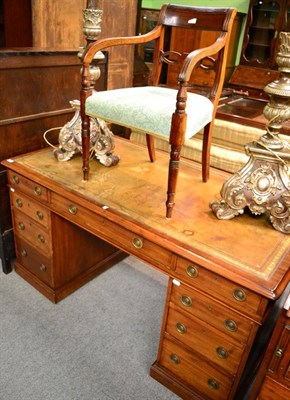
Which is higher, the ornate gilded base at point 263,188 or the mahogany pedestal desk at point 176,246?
the ornate gilded base at point 263,188

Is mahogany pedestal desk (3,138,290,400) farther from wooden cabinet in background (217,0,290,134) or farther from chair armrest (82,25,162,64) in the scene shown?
wooden cabinet in background (217,0,290,134)

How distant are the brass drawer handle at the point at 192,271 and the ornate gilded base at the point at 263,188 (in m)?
0.29

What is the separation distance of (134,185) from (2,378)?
938mm

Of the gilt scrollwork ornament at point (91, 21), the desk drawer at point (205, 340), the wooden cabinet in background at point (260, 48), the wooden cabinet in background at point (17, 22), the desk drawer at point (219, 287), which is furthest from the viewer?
the wooden cabinet in background at point (260, 48)

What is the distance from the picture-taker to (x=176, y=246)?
1152mm

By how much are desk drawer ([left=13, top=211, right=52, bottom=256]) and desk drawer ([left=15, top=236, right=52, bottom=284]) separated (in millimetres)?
36

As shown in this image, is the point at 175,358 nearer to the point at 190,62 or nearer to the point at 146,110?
the point at 146,110

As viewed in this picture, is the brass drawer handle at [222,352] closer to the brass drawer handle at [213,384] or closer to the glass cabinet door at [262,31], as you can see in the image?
the brass drawer handle at [213,384]

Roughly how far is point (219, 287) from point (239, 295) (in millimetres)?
66

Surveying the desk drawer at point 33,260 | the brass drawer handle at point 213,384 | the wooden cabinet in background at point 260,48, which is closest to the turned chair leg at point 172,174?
the brass drawer handle at point 213,384

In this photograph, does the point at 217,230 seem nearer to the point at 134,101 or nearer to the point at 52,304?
the point at 134,101

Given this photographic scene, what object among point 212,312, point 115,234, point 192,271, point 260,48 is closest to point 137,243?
point 115,234

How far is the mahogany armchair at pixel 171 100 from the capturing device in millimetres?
1178

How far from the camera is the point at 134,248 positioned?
1.29 m
